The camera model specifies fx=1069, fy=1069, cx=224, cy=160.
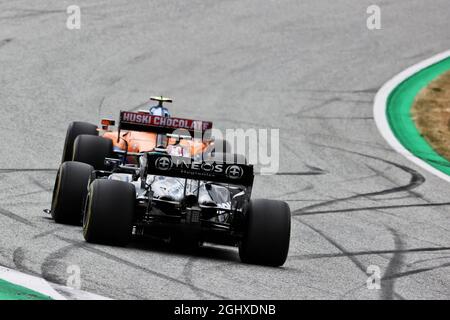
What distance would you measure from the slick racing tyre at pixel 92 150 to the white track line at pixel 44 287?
4.50m

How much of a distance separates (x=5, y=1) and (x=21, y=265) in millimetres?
18703

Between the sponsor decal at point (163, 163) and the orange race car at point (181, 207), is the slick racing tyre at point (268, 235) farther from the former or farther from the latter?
the sponsor decal at point (163, 163)

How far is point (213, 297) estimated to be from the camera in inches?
343

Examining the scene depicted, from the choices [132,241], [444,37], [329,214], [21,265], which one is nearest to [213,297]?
[21,265]

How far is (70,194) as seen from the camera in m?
11.9

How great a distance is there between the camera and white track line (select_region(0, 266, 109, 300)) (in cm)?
810

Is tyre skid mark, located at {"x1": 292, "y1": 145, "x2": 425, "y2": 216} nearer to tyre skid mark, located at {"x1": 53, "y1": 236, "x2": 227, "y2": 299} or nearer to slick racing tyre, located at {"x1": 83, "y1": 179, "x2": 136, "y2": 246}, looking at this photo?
slick racing tyre, located at {"x1": 83, "y1": 179, "x2": 136, "y2": 246}

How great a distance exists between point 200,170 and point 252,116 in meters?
10.8

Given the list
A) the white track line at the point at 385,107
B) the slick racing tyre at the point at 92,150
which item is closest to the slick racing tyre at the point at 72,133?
the slick racing tyre at the point at 92,150

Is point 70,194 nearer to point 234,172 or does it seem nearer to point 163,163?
point 163,163

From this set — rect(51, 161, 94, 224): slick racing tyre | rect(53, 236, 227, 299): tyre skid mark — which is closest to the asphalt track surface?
rect(53, 236, 227, 299): tyre skid mark

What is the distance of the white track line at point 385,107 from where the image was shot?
18.8m

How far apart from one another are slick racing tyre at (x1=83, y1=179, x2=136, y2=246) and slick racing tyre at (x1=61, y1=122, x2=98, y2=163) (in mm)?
3978

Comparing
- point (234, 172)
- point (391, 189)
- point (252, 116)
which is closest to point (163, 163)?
point (234, 172)
